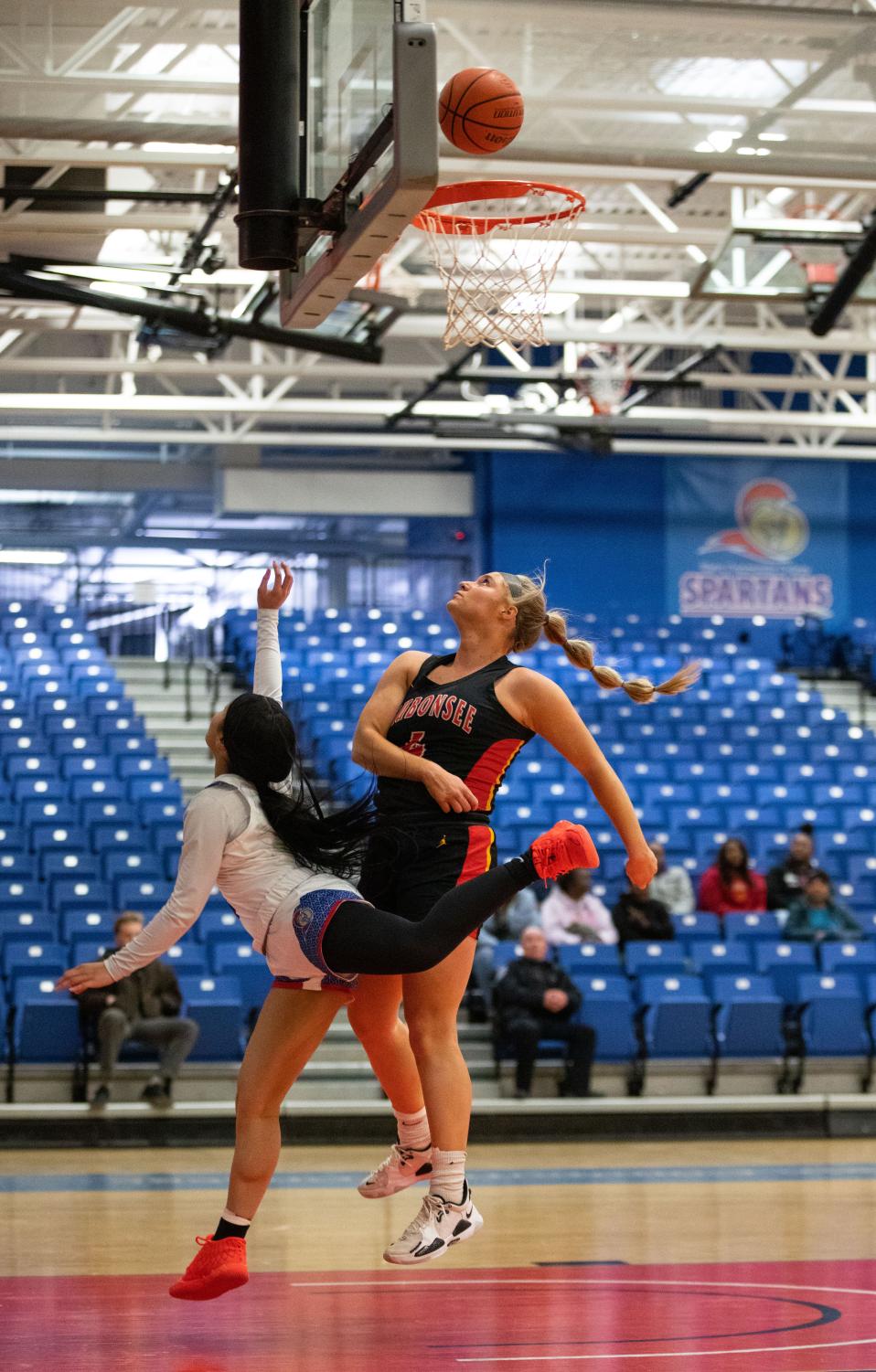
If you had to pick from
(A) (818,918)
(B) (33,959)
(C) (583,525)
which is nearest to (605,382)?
(C) (583,525)

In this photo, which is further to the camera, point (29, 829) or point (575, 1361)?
point (29, 829)

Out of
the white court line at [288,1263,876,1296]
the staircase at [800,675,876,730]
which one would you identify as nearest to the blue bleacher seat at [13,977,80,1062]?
the white court line at [288,1263,876,1296]

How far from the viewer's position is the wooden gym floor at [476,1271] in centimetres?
436

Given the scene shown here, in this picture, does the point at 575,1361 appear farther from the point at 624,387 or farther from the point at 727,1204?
the point at 624,387

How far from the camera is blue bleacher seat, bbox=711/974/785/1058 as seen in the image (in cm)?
1130

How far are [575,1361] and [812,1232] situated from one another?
293 centimetres

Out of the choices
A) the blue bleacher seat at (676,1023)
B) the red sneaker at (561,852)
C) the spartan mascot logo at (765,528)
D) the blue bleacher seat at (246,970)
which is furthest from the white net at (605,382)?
the red sneaker at (561,852)

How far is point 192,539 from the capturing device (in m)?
23.0

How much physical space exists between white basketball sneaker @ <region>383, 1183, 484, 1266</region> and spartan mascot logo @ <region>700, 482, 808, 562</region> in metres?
18.7

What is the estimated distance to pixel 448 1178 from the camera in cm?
464

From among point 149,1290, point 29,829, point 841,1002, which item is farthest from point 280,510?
point 149,1290

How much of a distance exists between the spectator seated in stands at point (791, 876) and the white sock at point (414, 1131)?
338 inches

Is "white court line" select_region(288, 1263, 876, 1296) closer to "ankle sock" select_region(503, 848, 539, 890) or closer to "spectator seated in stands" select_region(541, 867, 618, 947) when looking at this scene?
"ankle sock" select_region(503, 848, 539, 890)

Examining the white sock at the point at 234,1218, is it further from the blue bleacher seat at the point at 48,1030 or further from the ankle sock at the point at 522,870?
the blue bleacher seat at the point at 48,1030
